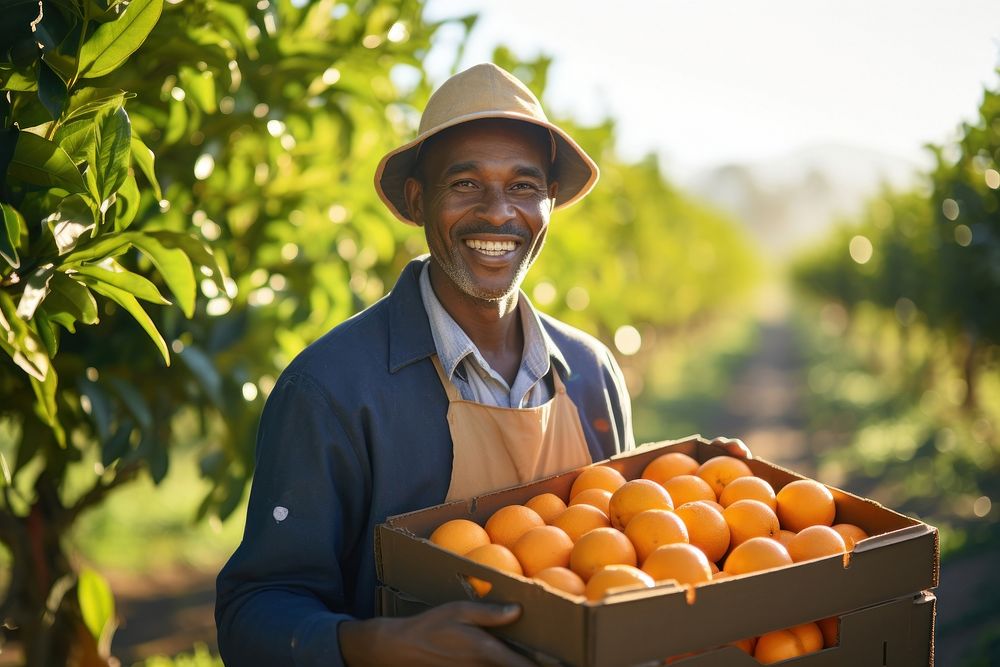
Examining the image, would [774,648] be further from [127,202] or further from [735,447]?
[127,202]

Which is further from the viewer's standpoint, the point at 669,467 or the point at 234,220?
the point at 234,220

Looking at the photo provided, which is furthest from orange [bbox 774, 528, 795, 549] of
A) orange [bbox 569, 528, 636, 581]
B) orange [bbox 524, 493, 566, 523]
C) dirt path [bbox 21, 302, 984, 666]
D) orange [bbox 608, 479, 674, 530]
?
dirt path [bbox 21, 302, 984, 666]

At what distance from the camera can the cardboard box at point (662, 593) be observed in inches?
63.1

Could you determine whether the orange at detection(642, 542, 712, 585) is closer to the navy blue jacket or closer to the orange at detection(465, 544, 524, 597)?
the orange at detection(465, 544, 524, 597)

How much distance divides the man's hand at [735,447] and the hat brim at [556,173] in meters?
0.77

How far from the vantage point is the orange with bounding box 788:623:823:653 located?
1.86 meters

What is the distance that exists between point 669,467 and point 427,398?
23.8 inches

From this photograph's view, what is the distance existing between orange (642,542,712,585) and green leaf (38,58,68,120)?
1443 mm

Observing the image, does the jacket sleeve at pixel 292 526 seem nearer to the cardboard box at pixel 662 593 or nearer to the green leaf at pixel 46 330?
the cardboard box at pixel 662 593

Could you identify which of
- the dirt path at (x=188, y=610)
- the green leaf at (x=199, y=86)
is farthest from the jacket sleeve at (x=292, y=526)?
the dirt path at (x=188, y=610)

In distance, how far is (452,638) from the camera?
1.72 metres

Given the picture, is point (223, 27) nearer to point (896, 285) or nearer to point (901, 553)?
point (901, 553)

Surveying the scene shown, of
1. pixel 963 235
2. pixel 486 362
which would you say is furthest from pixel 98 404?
pixel 963 235

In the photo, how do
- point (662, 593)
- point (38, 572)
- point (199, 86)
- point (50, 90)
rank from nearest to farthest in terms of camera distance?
1. point (662, 593)
2. point (50, 90)
3. point (199, 86)
4. point (38, 572)
